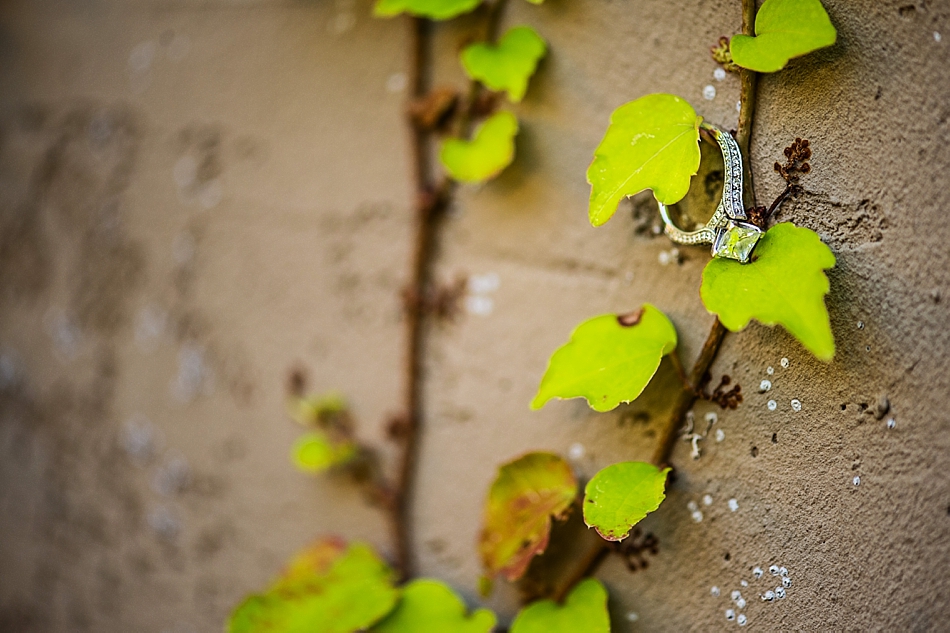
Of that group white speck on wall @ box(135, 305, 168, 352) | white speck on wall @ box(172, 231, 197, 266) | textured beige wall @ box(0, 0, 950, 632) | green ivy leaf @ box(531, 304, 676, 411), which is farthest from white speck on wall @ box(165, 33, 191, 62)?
green ivy leaf @ box(531, 304, 676, 411)

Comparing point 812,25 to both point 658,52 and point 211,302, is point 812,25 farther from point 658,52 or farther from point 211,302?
point 211,302

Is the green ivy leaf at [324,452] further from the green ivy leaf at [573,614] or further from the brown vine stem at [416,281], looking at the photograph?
the green ivy leaf at [573,614]

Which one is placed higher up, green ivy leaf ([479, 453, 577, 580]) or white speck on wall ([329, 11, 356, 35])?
white speck on wall ([329, 11, 356, 35])

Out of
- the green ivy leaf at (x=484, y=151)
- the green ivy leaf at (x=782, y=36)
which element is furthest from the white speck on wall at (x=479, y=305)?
the green ivy leaf at (x=782, y=36)

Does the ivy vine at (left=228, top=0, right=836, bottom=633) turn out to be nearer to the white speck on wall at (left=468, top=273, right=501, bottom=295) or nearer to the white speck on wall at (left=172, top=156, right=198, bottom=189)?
the white speck on wall at (left=468, top=273, right=501, bottom=295)

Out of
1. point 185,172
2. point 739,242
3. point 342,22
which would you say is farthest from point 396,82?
point 739,242
